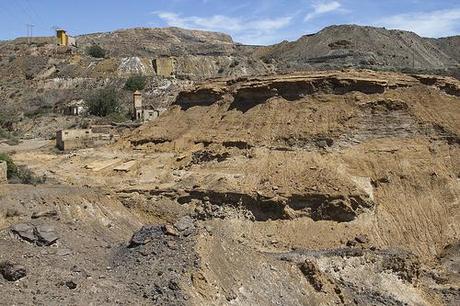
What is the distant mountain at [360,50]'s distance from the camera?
6925 centimetres

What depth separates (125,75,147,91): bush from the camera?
5387cm

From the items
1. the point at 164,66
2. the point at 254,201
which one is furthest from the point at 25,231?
the point at 164,66

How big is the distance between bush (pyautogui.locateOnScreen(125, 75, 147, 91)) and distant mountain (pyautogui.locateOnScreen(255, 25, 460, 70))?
15.7m

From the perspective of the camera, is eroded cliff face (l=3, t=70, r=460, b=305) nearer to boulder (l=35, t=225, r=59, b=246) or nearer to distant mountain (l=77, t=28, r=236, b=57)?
boulder (l=35, t=225, r=59, b=246)

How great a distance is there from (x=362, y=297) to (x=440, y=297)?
3.05m

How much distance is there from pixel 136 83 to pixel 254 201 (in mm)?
33643

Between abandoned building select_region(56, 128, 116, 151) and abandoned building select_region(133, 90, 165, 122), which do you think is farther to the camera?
abandoned building select_region(133, 90, 165, 122)

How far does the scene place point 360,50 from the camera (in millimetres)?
72812

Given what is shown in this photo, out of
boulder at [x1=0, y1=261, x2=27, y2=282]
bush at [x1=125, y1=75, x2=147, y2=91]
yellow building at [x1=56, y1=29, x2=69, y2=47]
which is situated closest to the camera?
boulder at [x1=0, y1=261, x2=27, y2=282]

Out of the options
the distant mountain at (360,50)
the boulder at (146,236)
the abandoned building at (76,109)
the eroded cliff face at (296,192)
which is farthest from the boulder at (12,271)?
the distant mountain at (360,50)

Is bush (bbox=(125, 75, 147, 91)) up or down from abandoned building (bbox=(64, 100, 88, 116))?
up

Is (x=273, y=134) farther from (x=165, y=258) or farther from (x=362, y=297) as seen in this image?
(x=165, y=258)

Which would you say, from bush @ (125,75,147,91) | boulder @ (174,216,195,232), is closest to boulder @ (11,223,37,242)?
boulder @ (174,216,195,232)

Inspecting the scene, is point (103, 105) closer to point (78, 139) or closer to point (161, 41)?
point (78, 139)
